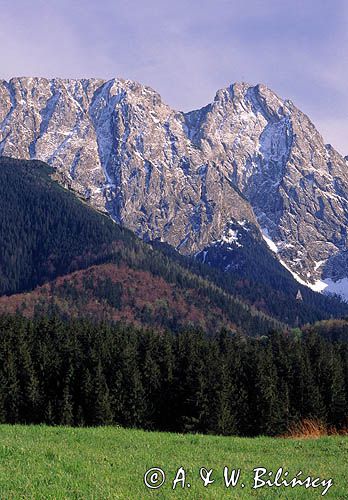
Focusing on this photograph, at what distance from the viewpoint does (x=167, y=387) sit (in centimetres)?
7519

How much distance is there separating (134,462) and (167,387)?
5626 cm

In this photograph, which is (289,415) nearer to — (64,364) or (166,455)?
(64,364)

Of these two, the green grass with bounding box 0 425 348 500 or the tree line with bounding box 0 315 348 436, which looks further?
the tree line with bounding box 0 315 348 436

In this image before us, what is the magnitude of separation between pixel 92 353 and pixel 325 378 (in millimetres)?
33992

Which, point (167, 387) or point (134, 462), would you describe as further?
point (167, 387)

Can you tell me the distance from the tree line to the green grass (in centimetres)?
3726

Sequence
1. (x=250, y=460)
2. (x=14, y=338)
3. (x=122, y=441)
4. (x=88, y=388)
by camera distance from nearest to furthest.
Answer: (x=250, y=460) → (x=122, y=441) → (x=88, y=388) → (x=14, y=338)

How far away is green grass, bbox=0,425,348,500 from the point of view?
15094 mm

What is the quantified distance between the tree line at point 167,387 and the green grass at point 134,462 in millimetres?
37258

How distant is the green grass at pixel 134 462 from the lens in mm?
15094

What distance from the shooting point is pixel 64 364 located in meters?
79.6

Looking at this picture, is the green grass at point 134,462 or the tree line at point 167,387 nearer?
the green grass at point 134,462

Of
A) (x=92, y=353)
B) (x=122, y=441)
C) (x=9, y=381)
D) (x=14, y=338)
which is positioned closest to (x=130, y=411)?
(x=92, y=353)

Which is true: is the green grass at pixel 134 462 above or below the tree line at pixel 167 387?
above
